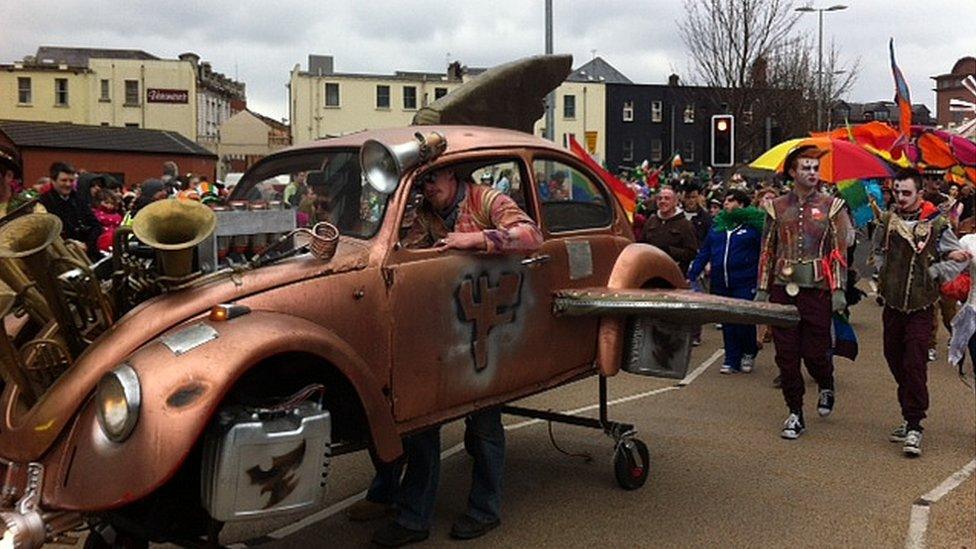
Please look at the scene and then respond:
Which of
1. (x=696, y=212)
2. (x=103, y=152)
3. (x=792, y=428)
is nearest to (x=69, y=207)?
(x=792, y=428)

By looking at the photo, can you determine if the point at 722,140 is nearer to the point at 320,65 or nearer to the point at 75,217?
the point at 75,217

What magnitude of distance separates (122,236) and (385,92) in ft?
176

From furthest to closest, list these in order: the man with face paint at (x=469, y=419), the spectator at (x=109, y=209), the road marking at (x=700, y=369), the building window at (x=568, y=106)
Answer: the building window at (x=568, y=106) < the spectator at (x=109, y=209) < the road marking at (x=700, y=369) < the man with face paint at (x=469, y=419)

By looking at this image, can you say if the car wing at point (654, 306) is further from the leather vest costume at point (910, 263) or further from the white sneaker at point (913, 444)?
Answer: the white sneaker at point (913, 444)

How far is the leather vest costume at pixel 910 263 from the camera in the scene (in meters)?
6.53

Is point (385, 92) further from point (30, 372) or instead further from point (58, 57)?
point (30, 372)

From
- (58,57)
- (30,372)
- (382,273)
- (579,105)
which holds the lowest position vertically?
(30,372)

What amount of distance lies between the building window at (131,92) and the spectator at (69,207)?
53.2 metres

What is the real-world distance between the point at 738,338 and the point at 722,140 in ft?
17.4

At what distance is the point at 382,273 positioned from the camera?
13.6 ft

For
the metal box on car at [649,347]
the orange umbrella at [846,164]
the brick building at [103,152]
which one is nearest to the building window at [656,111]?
the brick building at [103,152]

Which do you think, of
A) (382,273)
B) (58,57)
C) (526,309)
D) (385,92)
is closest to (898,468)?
(526,309)

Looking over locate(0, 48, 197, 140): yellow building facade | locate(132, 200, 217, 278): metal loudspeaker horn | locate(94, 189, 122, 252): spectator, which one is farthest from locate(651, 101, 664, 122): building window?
locate(132, 200, 217, 278): metal loudspeaker horn

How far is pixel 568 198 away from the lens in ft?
18.6
